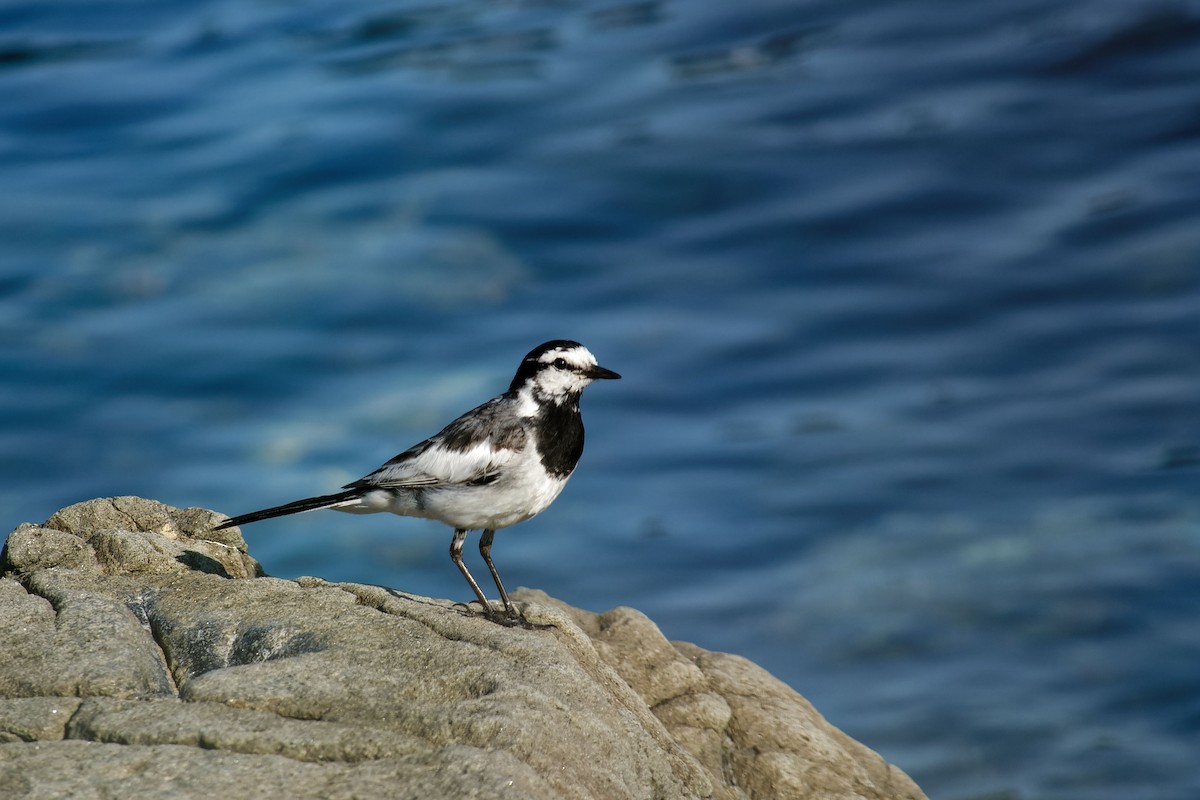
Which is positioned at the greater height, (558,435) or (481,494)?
(558,435)

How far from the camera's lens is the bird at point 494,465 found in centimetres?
809

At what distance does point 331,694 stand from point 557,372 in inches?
131

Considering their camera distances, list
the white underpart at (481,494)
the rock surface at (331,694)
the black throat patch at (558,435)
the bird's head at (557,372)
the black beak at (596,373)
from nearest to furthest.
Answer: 1. the rock surface at (331,694)
2. the white underpart at (481,494)
3. the black throat patch at (558,435)
4. the bird's head at (557,372)
5. the black beak at (596,373)

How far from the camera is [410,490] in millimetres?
8305

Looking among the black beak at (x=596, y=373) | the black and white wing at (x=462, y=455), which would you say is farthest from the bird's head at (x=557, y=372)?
the black and white wing at (x=462, y=455)

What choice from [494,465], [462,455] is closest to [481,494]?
[494,465]

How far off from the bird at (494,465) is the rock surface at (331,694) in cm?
59

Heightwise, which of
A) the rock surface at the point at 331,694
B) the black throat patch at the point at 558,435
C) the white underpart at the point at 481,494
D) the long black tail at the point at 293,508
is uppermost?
the black throat patch at the point at 558,435

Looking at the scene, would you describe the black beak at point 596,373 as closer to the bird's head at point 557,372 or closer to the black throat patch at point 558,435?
the bird's head at point 557,372

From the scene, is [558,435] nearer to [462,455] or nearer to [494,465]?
[494,465]

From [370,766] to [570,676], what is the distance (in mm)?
1309

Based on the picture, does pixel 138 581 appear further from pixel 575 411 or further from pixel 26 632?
pixel 575 411

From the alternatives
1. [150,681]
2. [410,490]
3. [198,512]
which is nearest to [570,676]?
[150,681]

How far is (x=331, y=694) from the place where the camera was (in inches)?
225
